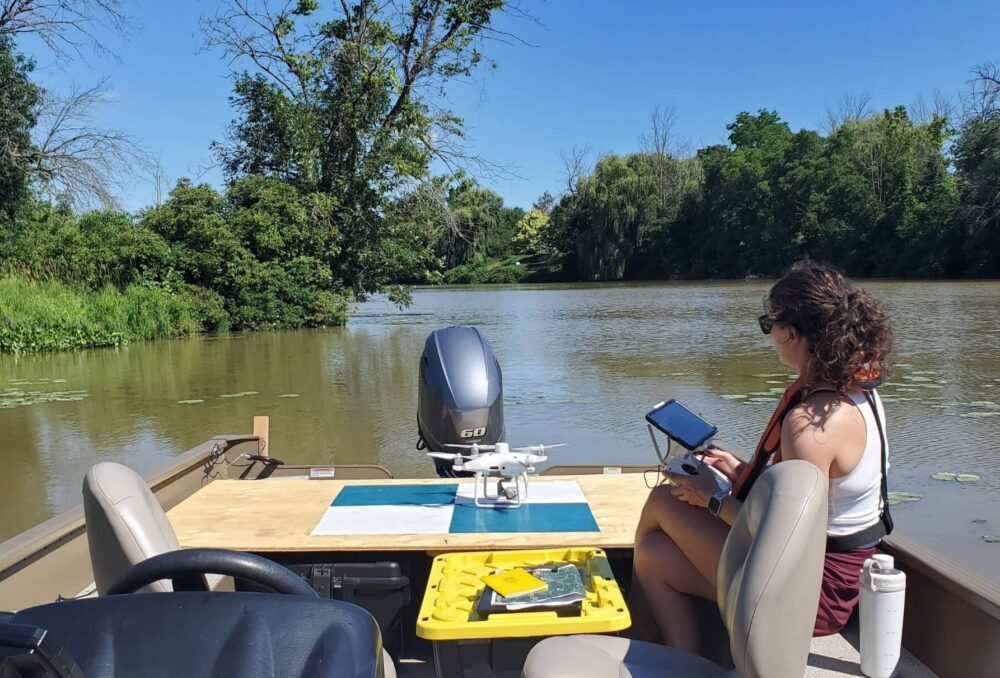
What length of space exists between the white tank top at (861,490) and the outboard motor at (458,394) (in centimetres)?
200

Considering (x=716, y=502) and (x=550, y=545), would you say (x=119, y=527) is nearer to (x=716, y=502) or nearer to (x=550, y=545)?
(x=550, y=545)

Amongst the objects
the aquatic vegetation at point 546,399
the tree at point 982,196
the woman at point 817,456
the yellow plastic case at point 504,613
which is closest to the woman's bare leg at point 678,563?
the woman at point 817,456

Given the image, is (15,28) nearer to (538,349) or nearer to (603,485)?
(538,349)

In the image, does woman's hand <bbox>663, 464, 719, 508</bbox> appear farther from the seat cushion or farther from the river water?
the river water

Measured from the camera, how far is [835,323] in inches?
82.3

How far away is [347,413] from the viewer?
871 cm

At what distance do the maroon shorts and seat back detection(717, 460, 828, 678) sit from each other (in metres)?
0.59

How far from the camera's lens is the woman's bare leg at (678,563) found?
2135 millimetres

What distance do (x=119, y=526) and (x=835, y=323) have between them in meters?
1.78

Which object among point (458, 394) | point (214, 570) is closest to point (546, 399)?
point (458, 394)

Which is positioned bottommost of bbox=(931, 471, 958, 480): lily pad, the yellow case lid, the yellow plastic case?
bbox=(931, 471, 958, 480): lily pad

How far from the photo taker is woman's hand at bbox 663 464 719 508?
216cm

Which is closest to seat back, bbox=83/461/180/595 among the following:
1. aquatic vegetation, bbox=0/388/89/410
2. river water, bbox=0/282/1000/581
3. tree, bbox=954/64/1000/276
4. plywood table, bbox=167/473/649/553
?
plywood table, bbox=167/473/649/553

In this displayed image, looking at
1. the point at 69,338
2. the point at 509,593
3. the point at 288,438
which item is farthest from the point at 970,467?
the point at 69,338
